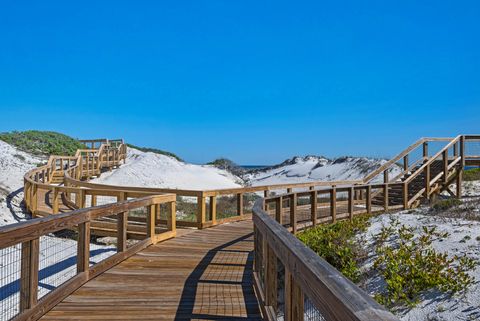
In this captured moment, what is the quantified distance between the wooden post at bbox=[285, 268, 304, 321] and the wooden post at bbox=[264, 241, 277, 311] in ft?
2.95

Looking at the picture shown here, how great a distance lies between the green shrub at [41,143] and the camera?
108ft

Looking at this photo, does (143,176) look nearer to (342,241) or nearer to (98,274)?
(342,241)

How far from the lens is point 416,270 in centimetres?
700

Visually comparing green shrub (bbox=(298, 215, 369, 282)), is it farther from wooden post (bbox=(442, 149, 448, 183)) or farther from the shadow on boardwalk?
wooden post (bbox=(442, 149, 448, 183))

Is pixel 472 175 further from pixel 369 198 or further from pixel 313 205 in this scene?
pixel 313 205

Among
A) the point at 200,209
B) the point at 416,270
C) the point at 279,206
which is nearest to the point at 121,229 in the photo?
the point at 200,209

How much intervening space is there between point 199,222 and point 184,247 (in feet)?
7.83

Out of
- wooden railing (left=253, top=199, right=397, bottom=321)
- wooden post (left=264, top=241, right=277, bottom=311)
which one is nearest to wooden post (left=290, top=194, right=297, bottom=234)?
wooden railing (left=253, top=199, right=397, bottom=321)

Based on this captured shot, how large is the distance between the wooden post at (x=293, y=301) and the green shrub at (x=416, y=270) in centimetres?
400

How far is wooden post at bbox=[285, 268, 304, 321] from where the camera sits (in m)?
2.61

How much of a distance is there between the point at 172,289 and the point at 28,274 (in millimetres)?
1838

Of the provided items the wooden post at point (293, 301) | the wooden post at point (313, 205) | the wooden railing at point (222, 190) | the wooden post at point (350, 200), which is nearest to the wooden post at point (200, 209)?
the wooden railing at point (222, 190)

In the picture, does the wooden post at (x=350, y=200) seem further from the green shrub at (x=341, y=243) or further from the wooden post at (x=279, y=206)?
the wooden post at (x=279, y=206)

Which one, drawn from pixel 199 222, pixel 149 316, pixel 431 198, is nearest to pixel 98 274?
pixel 149 316
